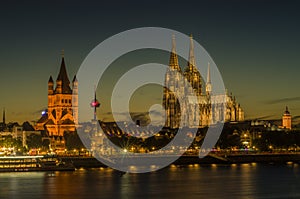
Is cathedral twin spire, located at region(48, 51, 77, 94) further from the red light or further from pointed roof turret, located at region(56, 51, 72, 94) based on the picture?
the red light

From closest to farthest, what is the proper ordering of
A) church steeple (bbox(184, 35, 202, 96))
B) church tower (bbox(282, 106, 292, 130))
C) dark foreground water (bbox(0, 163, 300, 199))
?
1. dark foreground water (bbox(0, 163, 300, 199))
2. church steeple (bbox(184, 35, 202, 96))
3. church tower (bbox(282, 106, 292, 130))

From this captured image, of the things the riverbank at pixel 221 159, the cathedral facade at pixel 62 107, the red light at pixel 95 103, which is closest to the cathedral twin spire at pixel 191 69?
the red light at pixel 95 103

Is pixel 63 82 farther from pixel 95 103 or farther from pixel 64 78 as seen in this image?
pixel 95 103

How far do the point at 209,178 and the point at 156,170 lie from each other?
14.3 m

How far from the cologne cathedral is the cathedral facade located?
49.3 ft

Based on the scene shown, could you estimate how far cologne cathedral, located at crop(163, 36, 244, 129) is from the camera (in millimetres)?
126562

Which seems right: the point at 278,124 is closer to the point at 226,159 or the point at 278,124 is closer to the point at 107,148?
the point at 107,148

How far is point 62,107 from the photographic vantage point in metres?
126

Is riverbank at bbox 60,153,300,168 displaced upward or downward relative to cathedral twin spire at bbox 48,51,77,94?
downward

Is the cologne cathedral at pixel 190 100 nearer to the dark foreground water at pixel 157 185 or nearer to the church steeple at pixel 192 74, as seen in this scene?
the church steeple at pixel 192 74

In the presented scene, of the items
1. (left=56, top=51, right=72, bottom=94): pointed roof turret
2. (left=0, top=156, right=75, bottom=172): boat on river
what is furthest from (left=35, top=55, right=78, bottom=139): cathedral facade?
(left=0, top=156, right=75, bottom=172): boat on river

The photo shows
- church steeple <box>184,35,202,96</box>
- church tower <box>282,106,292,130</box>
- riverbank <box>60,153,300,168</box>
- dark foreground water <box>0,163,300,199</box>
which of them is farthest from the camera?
church tower <box>282,106,292,130</box>

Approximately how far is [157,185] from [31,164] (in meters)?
24.6

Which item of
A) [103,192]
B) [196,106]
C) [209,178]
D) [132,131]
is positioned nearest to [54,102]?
[132,131]
